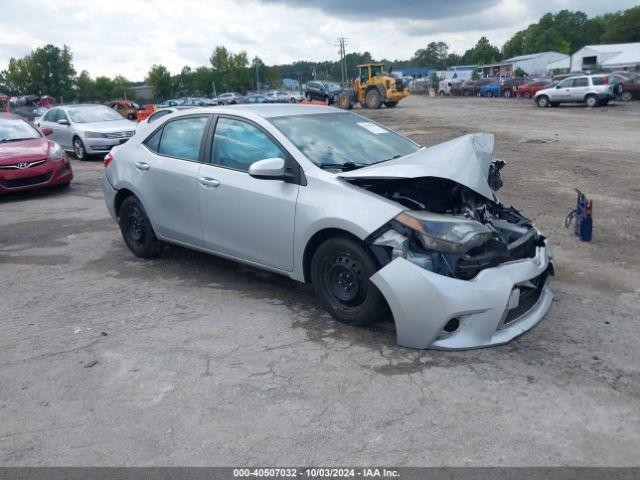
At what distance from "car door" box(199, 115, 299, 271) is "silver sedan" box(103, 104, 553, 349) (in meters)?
0.01

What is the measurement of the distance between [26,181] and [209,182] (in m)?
6.60

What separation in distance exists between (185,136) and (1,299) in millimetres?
2260

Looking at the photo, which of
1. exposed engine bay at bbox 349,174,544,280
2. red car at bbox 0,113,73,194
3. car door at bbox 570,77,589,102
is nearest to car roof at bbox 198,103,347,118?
exposed engine bay at bbox 349,174,544,280

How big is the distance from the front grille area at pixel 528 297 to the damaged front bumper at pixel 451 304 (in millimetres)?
21

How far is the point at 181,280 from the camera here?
559 centimetres

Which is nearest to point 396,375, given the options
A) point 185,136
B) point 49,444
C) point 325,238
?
point 325,238

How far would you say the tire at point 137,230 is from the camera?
19.7ft

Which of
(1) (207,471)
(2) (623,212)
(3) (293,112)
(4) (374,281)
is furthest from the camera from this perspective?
(2) (623,212)

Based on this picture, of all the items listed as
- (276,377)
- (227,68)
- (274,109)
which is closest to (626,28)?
(227,68)

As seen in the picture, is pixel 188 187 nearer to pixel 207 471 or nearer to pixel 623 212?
pixel 207 471

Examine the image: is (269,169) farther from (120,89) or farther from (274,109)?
(120,89)

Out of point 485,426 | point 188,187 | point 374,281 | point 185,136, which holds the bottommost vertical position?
point 485,426

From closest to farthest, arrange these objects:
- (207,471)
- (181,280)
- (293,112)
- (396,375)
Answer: (207,471)
(396,375)
(293,112)
(181,280)

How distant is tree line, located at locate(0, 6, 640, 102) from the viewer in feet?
269
